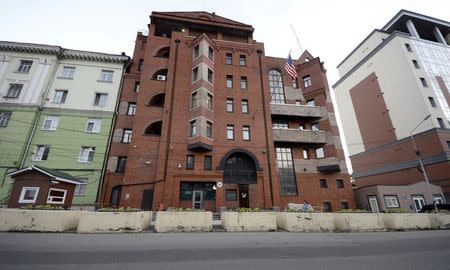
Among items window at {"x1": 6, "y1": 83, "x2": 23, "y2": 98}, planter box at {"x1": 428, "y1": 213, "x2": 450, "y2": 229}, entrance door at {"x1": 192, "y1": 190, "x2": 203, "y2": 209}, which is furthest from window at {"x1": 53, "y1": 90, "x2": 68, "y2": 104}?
planter box at {"x1": 428, "y1": 213, "x2": 450, "y2": 229}

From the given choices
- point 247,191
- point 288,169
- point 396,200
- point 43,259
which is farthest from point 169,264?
point 396,200

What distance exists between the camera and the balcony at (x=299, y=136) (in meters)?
26.9

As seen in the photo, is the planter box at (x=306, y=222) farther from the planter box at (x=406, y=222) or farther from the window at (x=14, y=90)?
the window at (x=14, y=90)

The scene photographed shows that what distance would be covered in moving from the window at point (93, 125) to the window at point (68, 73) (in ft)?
23.1

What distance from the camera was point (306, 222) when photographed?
13.3 m

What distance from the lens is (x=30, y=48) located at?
26781 mm

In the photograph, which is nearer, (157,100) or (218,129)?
(218,129)

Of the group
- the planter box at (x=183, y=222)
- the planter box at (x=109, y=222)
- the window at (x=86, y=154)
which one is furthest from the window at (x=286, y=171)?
the window at (x=86, y=154)

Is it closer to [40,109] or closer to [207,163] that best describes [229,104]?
[207,163]

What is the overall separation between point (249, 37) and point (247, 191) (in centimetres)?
2281

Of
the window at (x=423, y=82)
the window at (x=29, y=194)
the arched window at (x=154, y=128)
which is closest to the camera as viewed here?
the window at (x=29, y=194)

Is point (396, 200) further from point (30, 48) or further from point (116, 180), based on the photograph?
point (30, 48)

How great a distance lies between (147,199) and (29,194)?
907 centimetres

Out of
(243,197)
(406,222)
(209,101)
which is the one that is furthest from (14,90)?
(406,222)
